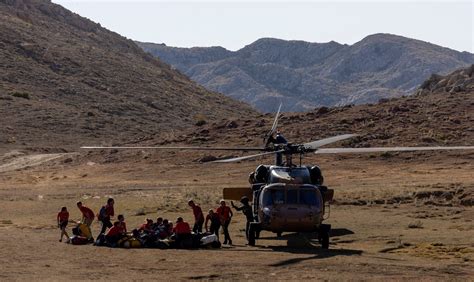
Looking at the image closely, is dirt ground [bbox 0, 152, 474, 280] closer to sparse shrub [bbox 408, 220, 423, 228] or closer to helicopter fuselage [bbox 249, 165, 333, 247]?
sparse shrub [bbox 408, 220, 423, 228]

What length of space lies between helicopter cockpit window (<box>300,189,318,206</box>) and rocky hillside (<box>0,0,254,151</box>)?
47.8 m

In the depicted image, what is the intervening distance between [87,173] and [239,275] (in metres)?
39.8

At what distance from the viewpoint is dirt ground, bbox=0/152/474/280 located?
19.4 meters

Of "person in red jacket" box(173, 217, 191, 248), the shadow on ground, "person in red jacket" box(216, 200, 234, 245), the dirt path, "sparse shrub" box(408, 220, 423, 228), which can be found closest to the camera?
the shadow on ground

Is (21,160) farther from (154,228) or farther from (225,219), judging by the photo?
(154,228)

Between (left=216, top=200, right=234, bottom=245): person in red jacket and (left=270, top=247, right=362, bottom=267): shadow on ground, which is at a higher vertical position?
(left=216, top=200, right=234, bottom=245): person in red jacket

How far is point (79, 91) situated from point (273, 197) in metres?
66.4

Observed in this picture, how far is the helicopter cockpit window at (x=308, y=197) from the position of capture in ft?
77.5

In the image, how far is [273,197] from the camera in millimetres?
23891

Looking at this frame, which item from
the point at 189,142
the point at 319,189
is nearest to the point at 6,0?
the point at 189,142

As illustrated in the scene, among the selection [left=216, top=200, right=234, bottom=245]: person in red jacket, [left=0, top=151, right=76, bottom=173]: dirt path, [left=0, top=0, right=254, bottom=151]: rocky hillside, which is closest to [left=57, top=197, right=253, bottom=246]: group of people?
[left=216, top=200, right=234, bottom=245]: person in red jacket

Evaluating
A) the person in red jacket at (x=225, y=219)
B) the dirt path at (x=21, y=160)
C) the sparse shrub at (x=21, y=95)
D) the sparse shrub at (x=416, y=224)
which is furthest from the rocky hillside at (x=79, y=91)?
the person in red jacket at (x=225, y=219)

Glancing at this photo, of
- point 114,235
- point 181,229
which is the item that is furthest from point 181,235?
point 114,235

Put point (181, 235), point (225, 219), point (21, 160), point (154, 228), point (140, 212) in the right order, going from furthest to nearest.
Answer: point (21, 160) → point (140, 212) → point (225, 219) → point (154, 228) → point (181, 235)
